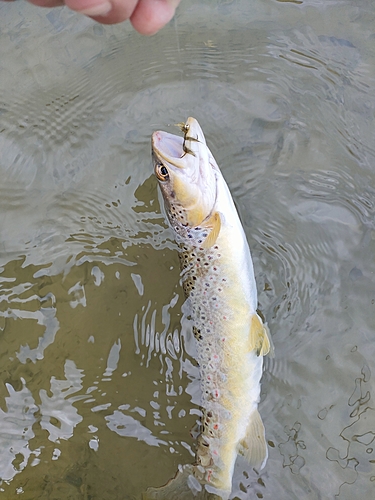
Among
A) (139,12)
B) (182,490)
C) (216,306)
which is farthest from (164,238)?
(139,12)

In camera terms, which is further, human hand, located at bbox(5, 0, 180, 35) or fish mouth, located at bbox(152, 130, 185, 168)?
fish mouth, located at bbox(152, 130, 185, 168)

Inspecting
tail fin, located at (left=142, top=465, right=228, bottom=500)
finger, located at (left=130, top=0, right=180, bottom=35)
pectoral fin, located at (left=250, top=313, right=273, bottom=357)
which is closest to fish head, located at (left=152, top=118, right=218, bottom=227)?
pectoral fin, located at (left=250, top=313, right=273, bottom=357)

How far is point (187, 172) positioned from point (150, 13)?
76 centimetres

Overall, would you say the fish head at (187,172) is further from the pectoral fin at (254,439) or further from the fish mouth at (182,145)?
the pectoral fin at (254,439)

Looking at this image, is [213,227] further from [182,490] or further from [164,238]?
[182,490]

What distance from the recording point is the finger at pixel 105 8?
1.16m

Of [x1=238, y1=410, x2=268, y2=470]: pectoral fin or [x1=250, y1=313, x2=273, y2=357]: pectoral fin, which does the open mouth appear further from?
[x1=238, y1=410, x2=268, y2=470]: pectoral fin

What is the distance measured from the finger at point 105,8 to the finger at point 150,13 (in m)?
0.03

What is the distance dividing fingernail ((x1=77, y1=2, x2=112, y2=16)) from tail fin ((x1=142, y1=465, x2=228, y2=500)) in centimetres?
202

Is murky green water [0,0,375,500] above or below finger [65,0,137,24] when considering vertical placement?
below

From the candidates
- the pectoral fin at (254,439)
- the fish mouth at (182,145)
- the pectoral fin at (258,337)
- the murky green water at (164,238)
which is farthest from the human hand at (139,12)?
the pectoral fin at (254,439)

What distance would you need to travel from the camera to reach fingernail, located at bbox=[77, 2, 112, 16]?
1187 millimetres

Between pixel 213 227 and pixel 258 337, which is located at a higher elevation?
pixel 213 227

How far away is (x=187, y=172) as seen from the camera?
6.47ft
